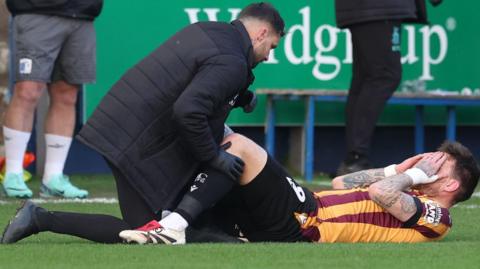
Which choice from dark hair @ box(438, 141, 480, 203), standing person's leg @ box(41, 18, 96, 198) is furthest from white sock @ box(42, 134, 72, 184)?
dark hair @ box(438, 141, 480, 203)

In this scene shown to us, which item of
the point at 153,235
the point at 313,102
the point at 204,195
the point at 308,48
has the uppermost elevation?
the point at 204,195

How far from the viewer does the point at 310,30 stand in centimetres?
1123

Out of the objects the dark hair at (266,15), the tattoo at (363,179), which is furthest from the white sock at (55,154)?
the dark hair at (266,15)

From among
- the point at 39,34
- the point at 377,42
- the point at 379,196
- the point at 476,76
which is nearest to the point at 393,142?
the point at 476,76

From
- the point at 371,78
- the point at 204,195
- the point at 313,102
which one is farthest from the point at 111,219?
the point at 313,102

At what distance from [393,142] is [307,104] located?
1.33 m

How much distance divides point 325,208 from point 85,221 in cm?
114

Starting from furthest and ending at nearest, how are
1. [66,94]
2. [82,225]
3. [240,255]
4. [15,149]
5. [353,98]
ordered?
[353,98], [66,94], [15,149], [82,225], [240,255]

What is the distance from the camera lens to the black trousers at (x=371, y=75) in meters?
9.89

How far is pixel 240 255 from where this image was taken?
19.2 ft

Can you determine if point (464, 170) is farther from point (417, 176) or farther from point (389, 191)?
point (389, 191)

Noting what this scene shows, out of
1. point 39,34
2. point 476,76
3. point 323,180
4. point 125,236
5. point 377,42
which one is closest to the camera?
point 125,236

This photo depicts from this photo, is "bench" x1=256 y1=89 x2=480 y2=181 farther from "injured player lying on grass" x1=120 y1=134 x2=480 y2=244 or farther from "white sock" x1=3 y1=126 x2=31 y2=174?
"injured player lying on grass" x1=120 y1=134 x2=480 y2=244

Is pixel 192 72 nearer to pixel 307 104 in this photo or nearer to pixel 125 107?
pixel 125 107
